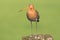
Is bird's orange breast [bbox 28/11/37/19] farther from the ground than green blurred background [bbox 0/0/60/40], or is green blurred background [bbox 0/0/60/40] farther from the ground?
bird's orange breast [bbox 28/11/37/19]

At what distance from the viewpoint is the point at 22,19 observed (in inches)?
119

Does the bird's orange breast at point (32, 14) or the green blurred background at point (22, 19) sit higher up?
the bird's orange breast at point (32, 14)

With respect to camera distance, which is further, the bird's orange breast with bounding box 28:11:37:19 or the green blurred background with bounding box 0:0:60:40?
the green blurred background with bounding box 0:0:60:40

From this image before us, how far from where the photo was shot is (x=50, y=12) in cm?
310

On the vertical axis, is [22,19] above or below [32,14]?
below

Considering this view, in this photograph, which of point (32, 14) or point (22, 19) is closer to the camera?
point (32, 14)

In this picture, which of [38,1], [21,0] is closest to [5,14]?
[21,0]

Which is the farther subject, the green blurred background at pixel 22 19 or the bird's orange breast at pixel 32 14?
the green blurred background at pixel 22 19

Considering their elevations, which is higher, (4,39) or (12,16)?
(12,16)

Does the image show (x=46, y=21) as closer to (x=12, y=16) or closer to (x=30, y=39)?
(x=12, y=16)

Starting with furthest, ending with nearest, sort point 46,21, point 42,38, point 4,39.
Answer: point 46,21 < point 4,39 < point 42,38

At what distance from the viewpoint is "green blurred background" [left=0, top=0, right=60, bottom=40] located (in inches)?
114

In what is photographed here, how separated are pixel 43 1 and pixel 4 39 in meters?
0.79

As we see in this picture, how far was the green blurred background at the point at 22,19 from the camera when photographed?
2891 mm
